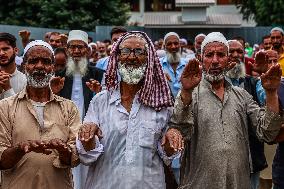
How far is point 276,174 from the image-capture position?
572 cm

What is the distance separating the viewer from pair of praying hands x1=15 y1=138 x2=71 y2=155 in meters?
4.49

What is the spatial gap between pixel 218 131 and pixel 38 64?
1.51 m

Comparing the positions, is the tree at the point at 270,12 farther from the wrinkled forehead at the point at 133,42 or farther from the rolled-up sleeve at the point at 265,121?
the wrinkled forehead at the point at 133,42

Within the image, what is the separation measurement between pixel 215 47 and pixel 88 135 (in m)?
1.44

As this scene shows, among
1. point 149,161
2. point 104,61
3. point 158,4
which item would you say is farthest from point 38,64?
point 158,4

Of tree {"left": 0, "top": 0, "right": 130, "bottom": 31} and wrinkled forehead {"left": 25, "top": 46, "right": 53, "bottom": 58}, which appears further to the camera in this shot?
tree {"left": 0, "top": 0, "right": 130, "bottom": 31}

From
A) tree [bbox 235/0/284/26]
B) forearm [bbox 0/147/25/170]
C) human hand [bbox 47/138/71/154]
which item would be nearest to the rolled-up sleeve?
human hand [bbox 47/138/71/154]

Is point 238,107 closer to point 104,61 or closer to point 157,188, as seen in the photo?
point 157,188

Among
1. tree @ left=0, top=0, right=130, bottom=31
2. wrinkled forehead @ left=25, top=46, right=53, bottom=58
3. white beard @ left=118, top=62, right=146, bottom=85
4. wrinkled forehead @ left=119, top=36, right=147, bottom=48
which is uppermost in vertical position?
tree @ left=0, top=0, right=130, bottom=31

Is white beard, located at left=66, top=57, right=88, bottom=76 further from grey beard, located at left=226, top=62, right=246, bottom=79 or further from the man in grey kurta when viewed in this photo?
the man in grey kurta

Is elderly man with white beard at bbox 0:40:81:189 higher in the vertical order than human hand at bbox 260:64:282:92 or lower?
lower

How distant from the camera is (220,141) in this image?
16.5ft

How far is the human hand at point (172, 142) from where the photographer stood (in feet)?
14.7

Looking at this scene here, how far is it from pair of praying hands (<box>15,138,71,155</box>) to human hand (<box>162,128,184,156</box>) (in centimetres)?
72
